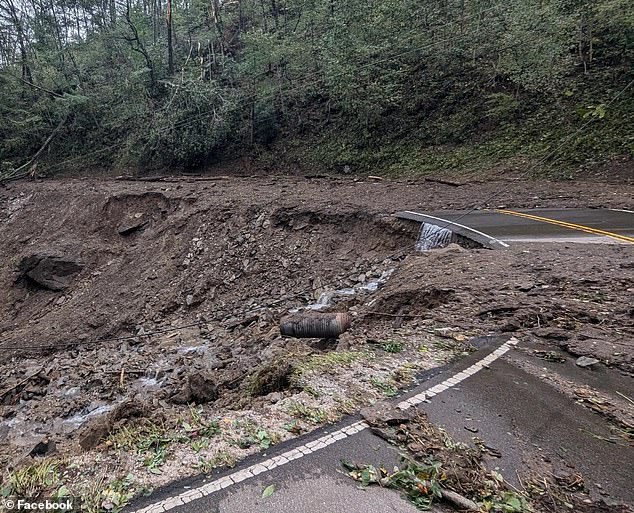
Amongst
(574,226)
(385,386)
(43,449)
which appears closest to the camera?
(385,386)

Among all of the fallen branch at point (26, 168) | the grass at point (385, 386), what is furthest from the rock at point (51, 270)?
the grass at point (385, 386)

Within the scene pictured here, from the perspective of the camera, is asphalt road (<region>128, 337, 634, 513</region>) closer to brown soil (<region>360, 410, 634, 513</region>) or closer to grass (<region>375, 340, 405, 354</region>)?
brown soil (<region>360, 410, 634, 513</region>)

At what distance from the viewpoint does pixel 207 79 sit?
25234mm

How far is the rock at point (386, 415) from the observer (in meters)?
3.07

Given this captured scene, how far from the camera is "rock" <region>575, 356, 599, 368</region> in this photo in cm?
390

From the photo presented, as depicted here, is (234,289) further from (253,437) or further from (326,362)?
(253,437)

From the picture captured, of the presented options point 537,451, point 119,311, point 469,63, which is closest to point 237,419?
point 537,451

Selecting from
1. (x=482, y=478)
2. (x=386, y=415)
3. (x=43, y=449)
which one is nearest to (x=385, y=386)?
(x=386, y=415)

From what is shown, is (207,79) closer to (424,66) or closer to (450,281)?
(424,66)

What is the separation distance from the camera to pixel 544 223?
9.49 metres

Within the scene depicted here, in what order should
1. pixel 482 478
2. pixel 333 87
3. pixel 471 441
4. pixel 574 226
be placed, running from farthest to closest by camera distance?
pixel 333 87 < pixel 574 226 < pixel 471 441 < pixel 482 478

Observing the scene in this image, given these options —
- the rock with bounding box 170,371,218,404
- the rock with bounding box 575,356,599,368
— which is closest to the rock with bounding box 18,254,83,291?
the rock with bounding box 170,371,218,404

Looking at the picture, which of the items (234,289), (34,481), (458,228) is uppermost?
(458,228)

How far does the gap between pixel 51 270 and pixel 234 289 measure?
7.78 metres
